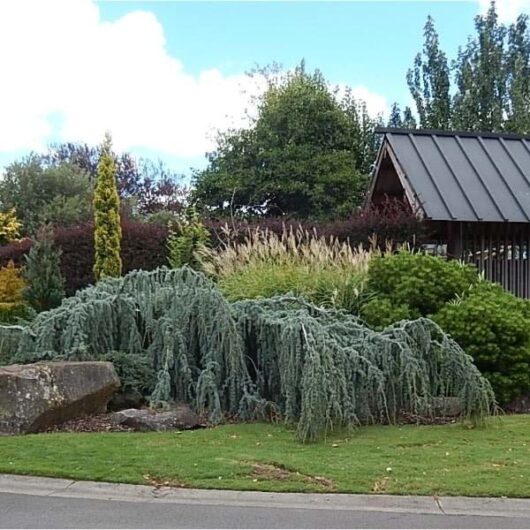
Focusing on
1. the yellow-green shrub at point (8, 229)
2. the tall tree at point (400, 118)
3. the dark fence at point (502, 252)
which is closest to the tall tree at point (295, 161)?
the tall tree at point (400, 118)

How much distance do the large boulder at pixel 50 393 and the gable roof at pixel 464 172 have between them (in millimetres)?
8232

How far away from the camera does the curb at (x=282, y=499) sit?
4.26 meters

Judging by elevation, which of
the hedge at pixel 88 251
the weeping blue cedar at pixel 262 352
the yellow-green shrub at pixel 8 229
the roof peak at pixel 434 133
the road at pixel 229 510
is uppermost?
the roof peak at pixel 434 133

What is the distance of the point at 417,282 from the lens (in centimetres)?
852

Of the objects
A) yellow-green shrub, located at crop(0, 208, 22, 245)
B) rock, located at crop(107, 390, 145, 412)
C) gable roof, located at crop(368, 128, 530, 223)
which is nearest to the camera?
rock, located at crop(107, 390, 145, 412)

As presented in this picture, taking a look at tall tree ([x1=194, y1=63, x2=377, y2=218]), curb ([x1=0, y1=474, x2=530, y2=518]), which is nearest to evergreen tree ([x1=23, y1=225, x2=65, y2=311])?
curb ([x1=0, y1=474, x2=530, y2=518])

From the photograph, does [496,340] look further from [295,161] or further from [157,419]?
[295,161]

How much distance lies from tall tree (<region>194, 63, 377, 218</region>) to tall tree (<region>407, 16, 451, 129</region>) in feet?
8.11

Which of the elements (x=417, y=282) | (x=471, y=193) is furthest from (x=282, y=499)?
(x=471, y=193)

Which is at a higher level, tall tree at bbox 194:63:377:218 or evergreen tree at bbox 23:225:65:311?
tall tree at bbox 194:63:377:218

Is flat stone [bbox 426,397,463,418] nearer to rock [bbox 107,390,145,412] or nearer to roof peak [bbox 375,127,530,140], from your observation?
rock [bbox 107,390,145,412]

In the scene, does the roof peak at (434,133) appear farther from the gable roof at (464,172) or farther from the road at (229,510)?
the road at (229,510)

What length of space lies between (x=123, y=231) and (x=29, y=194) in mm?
12999

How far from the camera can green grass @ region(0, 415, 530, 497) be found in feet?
15.3
